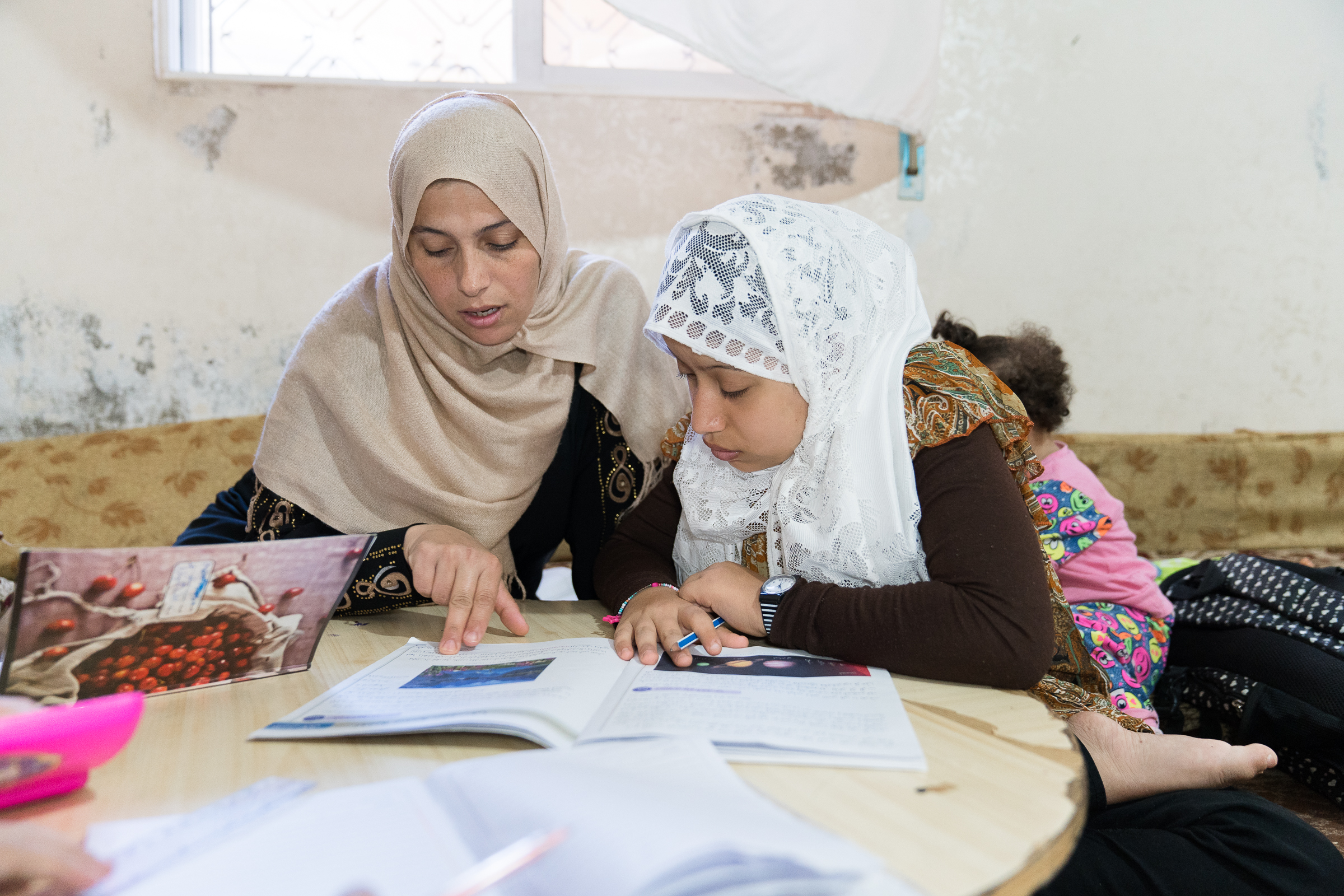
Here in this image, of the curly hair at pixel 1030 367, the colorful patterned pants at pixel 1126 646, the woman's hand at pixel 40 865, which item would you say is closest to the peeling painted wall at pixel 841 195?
the curly hair at pixel 1030 367

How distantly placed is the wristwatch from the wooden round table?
18 centimetres

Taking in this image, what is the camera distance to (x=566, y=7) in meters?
2.34

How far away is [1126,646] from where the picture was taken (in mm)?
1537

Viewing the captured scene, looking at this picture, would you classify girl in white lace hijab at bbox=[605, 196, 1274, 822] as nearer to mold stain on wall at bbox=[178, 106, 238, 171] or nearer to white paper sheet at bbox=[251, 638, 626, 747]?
white paper sheet at bbox=[251, 638, 626, 747]

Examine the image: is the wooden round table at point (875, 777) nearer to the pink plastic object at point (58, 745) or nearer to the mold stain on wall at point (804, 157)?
the pink plastic object at point (58, 745)

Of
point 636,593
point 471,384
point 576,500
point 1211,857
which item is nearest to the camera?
point 1211,857

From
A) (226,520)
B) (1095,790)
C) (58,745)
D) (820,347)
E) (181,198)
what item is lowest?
(1095,790)

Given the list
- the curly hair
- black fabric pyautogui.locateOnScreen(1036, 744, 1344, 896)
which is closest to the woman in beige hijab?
the curly hair

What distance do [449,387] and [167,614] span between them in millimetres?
696

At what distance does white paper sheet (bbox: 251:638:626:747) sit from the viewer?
2.25 feet

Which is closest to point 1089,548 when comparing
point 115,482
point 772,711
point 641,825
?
point 772,711

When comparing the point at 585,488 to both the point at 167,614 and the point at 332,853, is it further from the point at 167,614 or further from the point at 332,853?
the point at 332,853

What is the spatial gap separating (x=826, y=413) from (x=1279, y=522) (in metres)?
2.01

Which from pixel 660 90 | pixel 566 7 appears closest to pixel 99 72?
pixel 566 7
